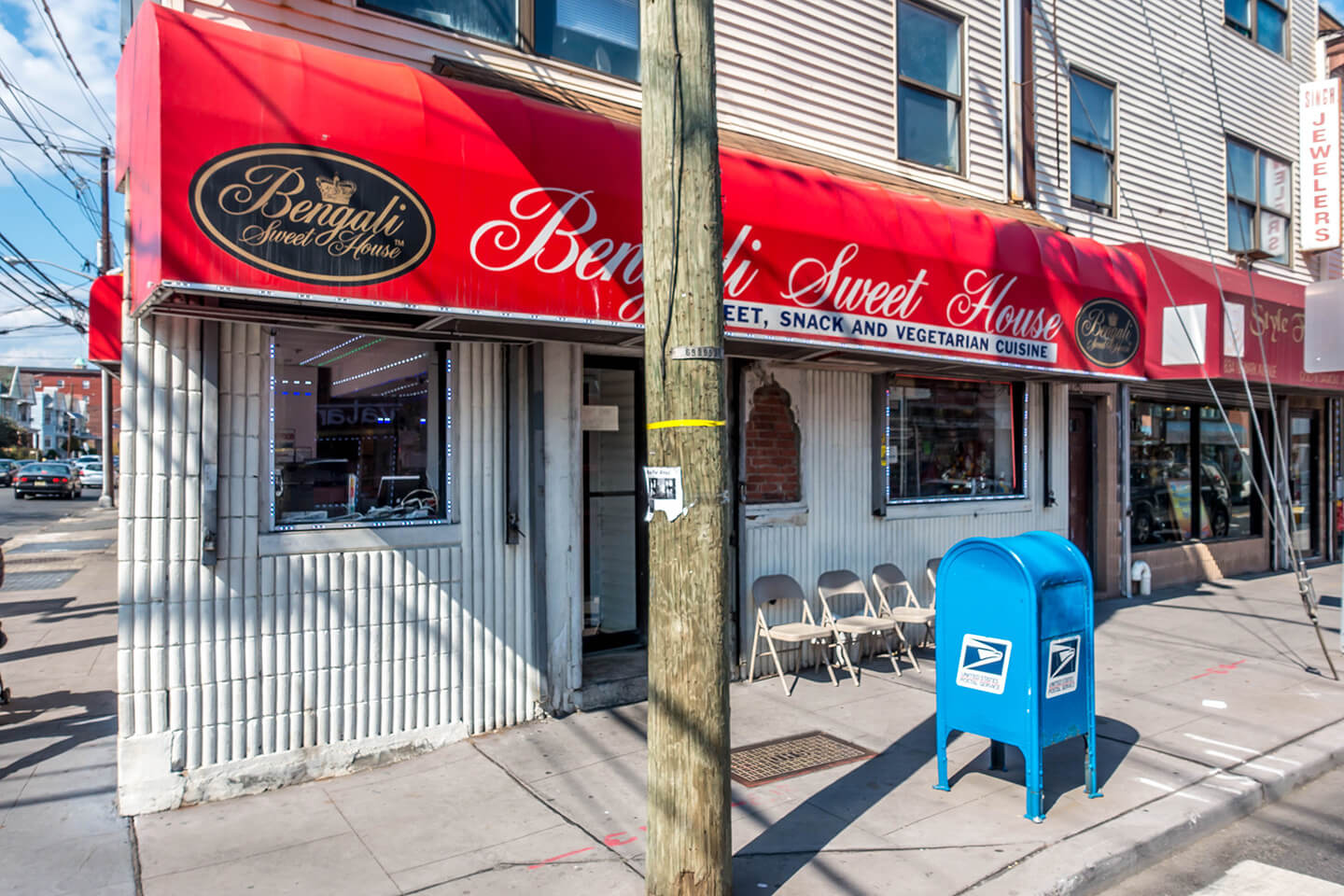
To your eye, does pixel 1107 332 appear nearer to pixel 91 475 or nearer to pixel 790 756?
pixel 790 756

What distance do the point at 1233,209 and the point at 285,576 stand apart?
45.1 ft

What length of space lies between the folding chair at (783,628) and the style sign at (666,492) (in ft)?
11.8

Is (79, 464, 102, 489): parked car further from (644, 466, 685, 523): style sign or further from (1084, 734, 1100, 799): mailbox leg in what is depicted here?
(1084, 734, 1100, 799): mailbox leg

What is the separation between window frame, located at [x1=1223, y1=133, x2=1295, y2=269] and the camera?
13.2m

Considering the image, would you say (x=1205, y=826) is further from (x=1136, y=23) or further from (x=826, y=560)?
(x=1136, y=23)

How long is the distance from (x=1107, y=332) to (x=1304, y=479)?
8.60 meters

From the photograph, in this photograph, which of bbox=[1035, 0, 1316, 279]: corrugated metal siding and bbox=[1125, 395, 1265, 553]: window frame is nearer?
bbox=[1035, 0, 1316, 279]: corrugated metal siding

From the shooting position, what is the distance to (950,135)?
32.5 feet

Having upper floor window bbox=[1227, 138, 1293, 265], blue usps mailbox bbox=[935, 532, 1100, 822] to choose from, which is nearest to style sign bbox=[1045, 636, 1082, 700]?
blue usps mailbox bbox=[935, 532, 1100, 822]

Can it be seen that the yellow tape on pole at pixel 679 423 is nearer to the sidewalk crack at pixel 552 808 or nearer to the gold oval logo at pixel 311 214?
the gold oval logo at pixel 311 214

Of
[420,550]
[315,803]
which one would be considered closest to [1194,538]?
[420,550]

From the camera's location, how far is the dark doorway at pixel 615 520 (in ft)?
25.2

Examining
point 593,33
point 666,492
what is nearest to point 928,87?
point 593,33

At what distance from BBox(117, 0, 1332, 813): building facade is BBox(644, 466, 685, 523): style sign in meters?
1.74
